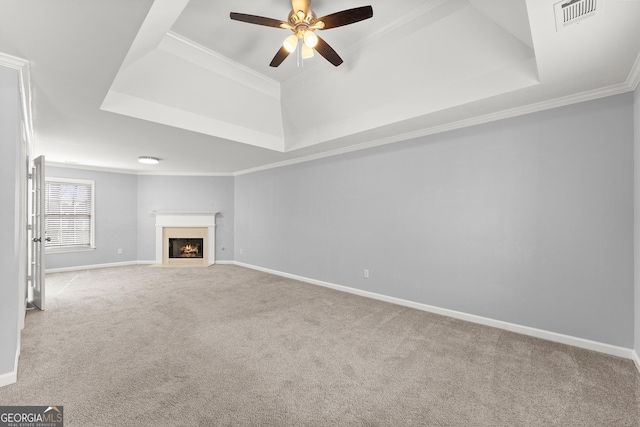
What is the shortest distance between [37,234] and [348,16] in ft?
15.4

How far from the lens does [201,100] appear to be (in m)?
3.60

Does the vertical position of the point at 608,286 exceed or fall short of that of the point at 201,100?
it falls short

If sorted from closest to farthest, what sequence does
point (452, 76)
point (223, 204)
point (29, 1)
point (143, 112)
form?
point (29, 1)
point (452, 76)
point (143, 112)
point (223, 204)

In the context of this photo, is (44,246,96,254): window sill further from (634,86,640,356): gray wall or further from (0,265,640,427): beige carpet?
(634,86,640,356): gray wall

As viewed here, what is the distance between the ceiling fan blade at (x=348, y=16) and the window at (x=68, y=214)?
6864 millimetres

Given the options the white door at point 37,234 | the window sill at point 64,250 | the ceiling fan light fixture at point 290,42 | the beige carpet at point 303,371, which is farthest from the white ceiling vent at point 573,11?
the window sill at point 64,250

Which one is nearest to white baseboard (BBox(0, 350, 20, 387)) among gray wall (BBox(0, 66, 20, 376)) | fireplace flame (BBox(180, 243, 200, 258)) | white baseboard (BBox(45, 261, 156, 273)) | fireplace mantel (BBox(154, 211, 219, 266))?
gray wall (BBox(0, 66, 20, 376))

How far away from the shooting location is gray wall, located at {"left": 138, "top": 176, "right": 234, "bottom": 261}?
23.5ft

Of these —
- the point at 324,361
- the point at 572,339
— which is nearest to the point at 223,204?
the point at 324,361

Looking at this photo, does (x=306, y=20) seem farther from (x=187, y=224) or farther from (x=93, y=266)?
(x=93, y=266)

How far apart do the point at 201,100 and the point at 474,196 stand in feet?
11.9

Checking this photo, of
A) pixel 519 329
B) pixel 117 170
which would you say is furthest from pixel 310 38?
pixel 117 170

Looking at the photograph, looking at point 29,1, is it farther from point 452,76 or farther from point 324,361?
point 452,76

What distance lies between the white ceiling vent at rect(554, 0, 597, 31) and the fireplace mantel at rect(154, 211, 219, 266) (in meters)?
6.92
